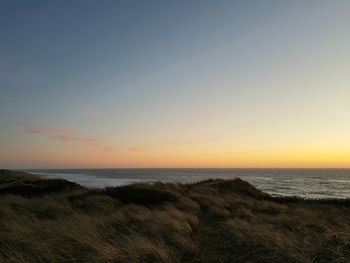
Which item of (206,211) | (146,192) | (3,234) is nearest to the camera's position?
(3,234)

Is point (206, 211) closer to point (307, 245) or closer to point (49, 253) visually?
point (307, 245)

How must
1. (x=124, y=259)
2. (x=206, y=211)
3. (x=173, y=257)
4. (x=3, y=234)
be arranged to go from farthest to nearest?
(x=206, y=211) → (x=3, y=234) → (x=173, y=257) → (x=124, y=259)

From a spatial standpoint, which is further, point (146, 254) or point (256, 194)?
point (256, 194)

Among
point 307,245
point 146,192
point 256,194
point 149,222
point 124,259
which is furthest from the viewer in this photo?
point 256,194

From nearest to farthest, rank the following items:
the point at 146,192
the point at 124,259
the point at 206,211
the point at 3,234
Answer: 1. the point at 124,259
2. the point at 3,234
3. the point at 206,211
4. the point at 146,192

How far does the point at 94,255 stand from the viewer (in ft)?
24.7

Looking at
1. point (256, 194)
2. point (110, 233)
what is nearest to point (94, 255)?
point (110, 233)

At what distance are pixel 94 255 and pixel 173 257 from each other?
6.07 ft

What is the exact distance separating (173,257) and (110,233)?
2.66 m

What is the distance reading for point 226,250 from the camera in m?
9.52

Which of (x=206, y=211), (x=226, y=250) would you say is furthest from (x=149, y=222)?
(x=206, y=211)

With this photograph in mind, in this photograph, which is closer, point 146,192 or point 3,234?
point 3,234

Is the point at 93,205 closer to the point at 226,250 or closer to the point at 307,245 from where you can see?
the point at 226,250

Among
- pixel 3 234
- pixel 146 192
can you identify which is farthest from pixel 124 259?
pixel 146 192
